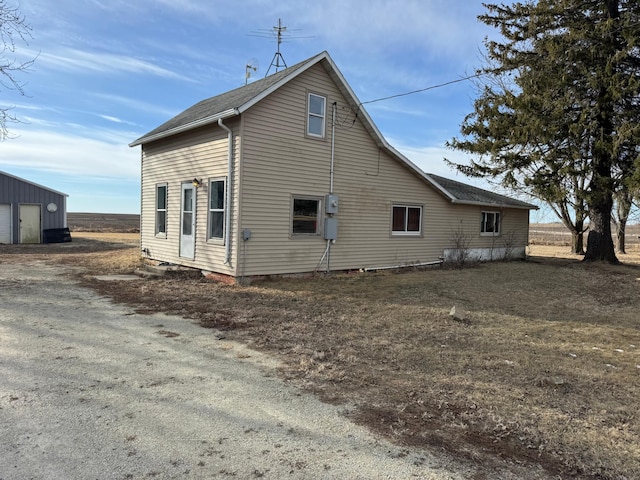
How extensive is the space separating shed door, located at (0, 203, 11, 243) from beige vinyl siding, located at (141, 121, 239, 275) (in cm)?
1297

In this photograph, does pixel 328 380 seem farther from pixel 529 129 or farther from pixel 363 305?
pixel 529 129

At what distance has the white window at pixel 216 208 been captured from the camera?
11.2 metres

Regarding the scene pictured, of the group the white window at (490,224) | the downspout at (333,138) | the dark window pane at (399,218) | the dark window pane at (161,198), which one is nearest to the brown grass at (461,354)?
the downspout at (333,138)

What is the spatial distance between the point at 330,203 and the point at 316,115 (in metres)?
2.37

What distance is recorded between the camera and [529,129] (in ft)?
54.5

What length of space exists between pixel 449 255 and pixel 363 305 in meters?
8.51

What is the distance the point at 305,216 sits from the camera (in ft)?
39.2

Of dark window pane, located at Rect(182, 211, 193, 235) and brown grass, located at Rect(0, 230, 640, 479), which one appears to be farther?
dark window pane, located at Rect(182, 211, 193, 235)

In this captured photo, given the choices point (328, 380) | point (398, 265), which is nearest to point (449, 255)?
point (398, 265)

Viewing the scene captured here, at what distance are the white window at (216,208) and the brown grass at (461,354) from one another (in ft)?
4.47

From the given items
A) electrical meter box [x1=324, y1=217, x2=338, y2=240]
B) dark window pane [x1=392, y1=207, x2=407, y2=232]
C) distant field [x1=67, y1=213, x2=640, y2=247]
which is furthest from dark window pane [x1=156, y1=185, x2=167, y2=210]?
distant field [x1=67, y1=213, x2=640, y2=247]

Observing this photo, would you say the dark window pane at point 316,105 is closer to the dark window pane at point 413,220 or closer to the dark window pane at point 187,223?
the dark window pane at point 187,223

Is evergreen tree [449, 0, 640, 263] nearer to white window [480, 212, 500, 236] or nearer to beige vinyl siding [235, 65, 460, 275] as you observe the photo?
white window [480, 212, 500, 236]

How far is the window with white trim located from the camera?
14.4 metres
